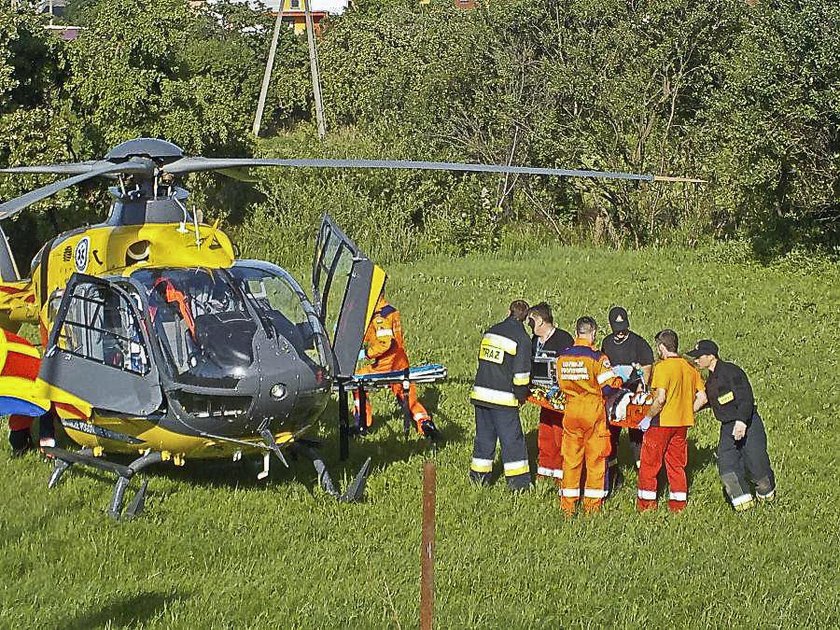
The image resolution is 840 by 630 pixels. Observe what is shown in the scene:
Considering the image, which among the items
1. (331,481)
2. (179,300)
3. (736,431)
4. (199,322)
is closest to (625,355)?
(736,431)

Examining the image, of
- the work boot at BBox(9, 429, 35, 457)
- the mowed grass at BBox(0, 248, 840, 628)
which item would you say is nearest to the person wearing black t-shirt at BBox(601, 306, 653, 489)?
the mowed grass at BBox(0, 248, 840, 628)

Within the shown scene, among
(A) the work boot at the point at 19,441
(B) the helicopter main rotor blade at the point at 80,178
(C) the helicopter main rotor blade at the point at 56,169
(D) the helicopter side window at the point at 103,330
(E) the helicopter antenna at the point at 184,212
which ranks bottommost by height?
(A) the work boot at the point at 19,441

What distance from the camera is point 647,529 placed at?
9.95m

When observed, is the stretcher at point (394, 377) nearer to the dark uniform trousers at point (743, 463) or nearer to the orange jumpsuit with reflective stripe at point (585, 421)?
the orange jumpsuit with reflective stripe at point (585, 421)

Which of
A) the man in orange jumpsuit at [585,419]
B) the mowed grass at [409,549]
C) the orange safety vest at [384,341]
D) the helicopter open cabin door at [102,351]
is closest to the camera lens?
the mowed grass at [409,549]

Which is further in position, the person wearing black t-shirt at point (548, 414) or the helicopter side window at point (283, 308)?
the person wearing black t-shirt at point (548, 414)

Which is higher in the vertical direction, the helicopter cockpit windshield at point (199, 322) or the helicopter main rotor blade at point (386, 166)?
the helicopter main rotor blade at point (386, 166)

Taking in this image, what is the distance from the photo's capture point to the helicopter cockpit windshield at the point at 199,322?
9555 millimetres

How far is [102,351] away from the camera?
10.3 meters

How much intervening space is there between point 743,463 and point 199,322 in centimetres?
489

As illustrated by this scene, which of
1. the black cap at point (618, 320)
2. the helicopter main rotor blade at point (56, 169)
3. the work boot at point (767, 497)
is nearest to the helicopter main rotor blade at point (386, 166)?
the helicopter main rotor blade at point (56, 169)

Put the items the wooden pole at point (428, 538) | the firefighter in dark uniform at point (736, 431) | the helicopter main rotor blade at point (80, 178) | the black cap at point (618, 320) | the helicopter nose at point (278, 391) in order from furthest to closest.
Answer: the black cap at point (618, 320) < the firefighter in dark uniform at point (736, 431) < the helicopter nose at point (278, 391) < the helicopter main rotor blade at point (80, 178) < the wooden pole at point (428, 538)

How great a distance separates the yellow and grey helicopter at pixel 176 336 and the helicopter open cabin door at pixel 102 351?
0.5 inches

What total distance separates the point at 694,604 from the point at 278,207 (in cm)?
2183
